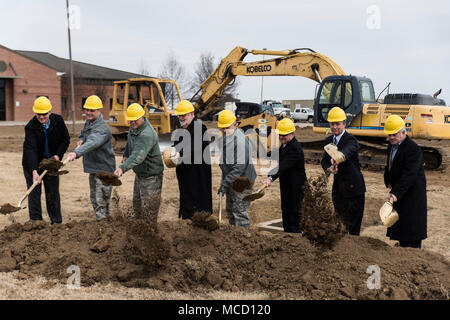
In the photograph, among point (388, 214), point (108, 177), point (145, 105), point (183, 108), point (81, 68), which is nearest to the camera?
point (388, 214)

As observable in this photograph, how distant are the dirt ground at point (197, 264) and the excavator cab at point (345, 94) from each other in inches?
323

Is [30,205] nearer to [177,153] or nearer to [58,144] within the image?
[58,144]

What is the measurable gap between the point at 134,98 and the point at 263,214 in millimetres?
9678

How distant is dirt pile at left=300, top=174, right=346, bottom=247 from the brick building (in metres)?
36.0

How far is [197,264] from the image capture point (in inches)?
175

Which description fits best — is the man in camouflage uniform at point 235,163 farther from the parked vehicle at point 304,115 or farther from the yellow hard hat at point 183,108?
the parked vehicle at point 304,115

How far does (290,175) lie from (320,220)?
1.39m

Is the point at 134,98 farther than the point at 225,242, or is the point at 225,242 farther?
the point at 134,98

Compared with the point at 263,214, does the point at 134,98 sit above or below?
above

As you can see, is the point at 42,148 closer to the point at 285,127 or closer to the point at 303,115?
the point at 285,127

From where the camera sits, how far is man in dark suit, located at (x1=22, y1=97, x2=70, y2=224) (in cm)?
600

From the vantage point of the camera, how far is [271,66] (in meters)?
14.0

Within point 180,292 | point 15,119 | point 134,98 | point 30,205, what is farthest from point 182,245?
point 15,119

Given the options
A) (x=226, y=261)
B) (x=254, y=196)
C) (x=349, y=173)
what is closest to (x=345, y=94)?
(x=349, y=173)
